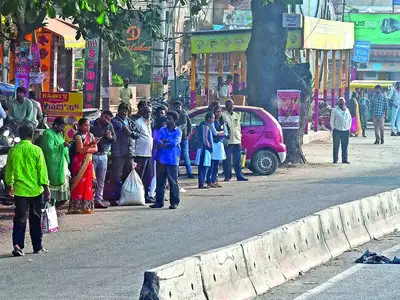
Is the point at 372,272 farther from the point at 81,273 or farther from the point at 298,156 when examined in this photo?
the point at 298,156

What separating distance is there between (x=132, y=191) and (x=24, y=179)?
547cm

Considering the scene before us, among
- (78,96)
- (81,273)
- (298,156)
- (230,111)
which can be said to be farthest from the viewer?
(298,156)

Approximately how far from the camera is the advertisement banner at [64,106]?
20.3 meters

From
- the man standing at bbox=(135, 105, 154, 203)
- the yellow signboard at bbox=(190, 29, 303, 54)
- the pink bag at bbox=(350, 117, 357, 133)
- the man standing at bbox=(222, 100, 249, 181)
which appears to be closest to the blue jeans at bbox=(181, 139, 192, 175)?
the man standing at bbox=(222, 100, 249, 181)

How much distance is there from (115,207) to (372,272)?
6.96m

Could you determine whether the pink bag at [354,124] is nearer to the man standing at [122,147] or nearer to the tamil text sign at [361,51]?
the tamil text sign at [361,51]

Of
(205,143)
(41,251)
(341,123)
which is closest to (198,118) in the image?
(205,143)

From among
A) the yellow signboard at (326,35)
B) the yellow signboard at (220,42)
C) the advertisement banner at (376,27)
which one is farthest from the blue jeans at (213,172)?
the advertisement banner at (376,27)

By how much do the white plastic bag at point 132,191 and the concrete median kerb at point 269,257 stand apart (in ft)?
13.6

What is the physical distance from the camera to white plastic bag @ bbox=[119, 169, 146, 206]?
60.0 ft

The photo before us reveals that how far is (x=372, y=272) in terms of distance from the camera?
1226 centimetres

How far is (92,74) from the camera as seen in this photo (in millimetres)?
27406

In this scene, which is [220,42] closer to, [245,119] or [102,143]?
[245,119]

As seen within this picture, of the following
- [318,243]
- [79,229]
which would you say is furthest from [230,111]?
[318,243]
